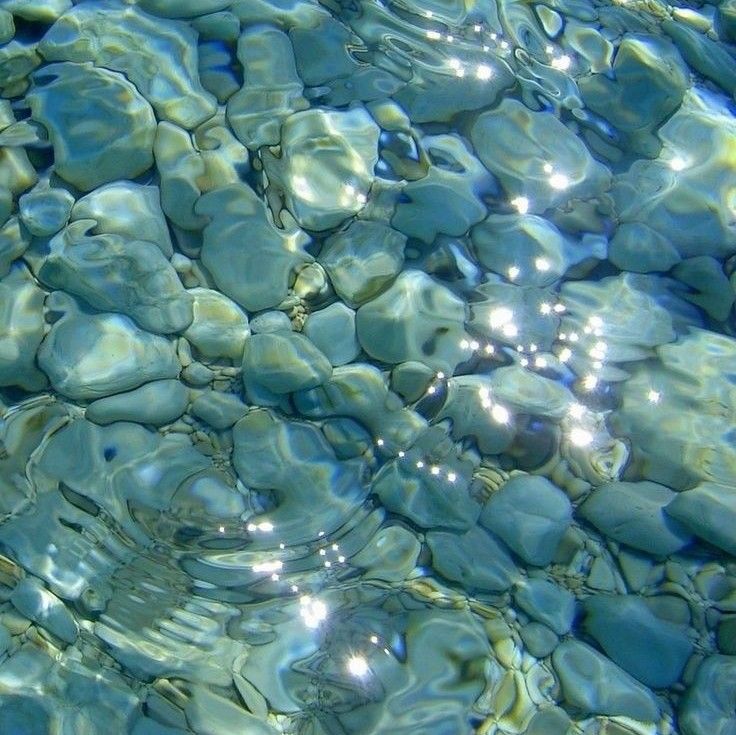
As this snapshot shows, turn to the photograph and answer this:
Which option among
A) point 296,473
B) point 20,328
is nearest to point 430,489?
point 296,473

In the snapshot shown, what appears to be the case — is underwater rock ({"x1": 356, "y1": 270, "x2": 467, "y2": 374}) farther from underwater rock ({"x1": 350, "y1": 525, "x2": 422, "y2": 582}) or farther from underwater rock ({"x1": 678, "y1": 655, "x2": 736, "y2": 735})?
underwater rock ({"x1": 678, "y1": 655, "x2": 736, "y2": 735})

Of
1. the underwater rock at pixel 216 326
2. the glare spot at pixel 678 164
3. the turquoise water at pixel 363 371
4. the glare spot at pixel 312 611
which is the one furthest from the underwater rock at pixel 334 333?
the glare spot at pixel 678 164

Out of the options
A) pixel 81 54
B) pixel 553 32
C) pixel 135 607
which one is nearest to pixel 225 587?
pixel 135 607

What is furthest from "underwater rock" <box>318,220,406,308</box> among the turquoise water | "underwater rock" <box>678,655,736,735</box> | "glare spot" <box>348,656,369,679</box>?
"underwater rock" <box>678,655,736,735</box>

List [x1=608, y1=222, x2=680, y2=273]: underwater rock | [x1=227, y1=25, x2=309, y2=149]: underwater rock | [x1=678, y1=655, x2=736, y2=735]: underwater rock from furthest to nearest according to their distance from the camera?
1. [x1=227, y1=25, x2=309, y2=149]: underwater rock
2. [x1=608, y1=222, x2=680, y2=273]: underwater rock
3. [x1=678, y1=655, x2=736, y2=735]: underwater rock

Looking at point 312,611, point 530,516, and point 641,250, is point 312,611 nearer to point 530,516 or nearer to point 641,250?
point 530,516

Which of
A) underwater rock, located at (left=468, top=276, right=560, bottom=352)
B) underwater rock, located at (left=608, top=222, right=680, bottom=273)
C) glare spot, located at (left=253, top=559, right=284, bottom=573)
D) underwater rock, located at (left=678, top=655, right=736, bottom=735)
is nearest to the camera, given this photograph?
underwater rock, located at (left=678, top=655, right=736, bottom=735)

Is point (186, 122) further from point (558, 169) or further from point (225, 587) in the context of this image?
point (225, 587)

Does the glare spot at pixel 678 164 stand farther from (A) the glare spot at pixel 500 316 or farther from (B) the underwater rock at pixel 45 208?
(B) the underwater rock at pixel 45 208
